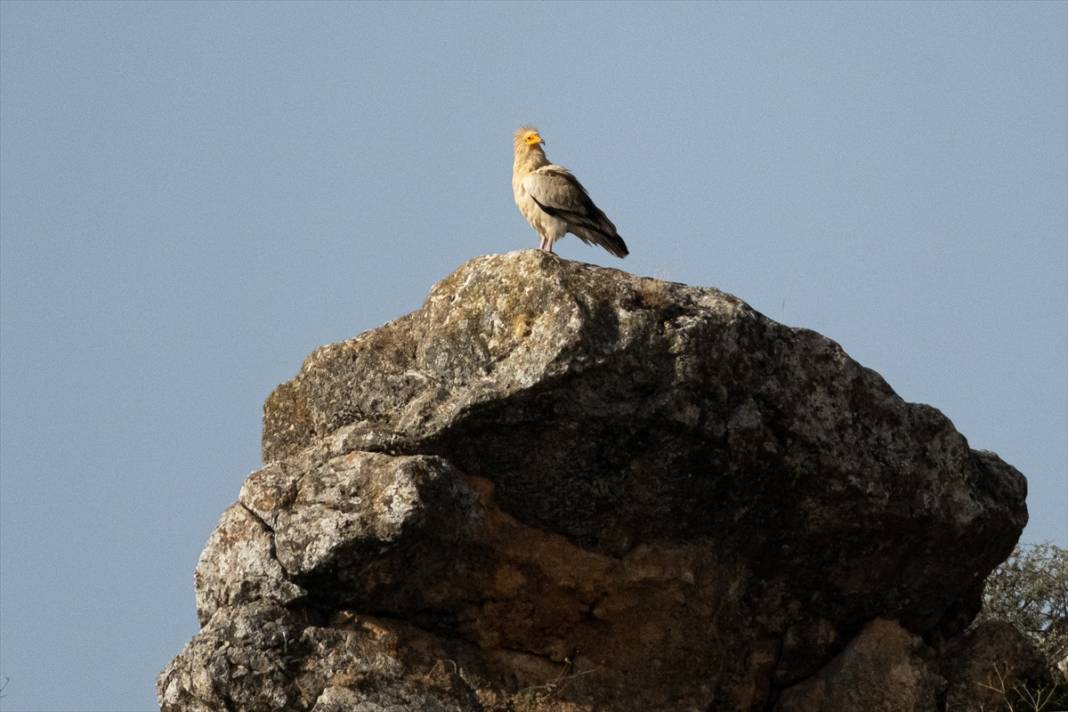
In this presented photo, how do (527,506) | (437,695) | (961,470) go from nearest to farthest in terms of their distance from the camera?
(437,695)
(527,506)
(961,470)

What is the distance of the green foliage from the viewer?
18.5 m

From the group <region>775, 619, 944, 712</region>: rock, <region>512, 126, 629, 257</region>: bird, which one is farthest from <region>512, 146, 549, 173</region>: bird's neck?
<region>775, 619, 944, 712</region>: rock

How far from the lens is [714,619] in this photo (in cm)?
1321

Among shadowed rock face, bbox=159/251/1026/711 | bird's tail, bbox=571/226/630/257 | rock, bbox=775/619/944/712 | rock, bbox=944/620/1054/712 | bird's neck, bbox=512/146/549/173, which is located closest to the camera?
shadowed rock face, bbox=159/251/1026/711

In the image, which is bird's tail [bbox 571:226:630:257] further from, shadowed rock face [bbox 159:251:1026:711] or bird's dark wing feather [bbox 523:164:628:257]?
shadowed rock face [bbox 159:251:1026:711]

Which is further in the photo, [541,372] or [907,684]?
[907,684]

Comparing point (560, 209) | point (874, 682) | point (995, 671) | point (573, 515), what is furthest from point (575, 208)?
point (995, 671)

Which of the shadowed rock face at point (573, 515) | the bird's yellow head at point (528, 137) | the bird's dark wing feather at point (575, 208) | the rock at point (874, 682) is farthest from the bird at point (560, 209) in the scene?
the rock at point (874, 682)

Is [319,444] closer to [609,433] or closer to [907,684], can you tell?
[609,433]

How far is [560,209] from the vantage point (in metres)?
17.7

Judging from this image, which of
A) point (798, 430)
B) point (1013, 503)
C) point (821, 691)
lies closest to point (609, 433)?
point (798, 430)

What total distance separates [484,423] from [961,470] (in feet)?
14.9

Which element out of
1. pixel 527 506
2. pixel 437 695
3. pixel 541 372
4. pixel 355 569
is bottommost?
pixel 437 695

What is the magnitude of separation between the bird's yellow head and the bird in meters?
0.55
